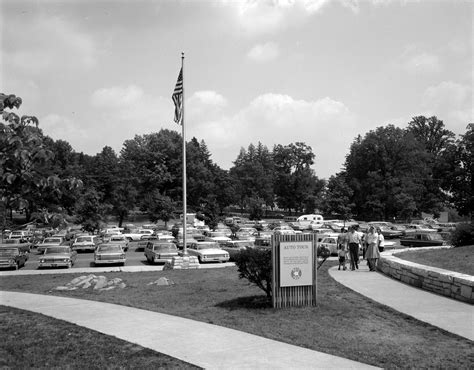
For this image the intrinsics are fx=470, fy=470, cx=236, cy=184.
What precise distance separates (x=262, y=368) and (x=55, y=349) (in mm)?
3286

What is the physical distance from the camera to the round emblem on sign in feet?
33.0

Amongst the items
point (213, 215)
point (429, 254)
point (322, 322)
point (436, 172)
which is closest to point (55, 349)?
point (322, 322)

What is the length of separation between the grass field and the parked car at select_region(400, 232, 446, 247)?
20.6m

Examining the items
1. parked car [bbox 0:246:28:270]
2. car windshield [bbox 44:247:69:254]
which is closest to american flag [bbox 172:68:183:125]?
car windshield [bbox 44:247:69:254]

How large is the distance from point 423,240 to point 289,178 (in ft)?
228

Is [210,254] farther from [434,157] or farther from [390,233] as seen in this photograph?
[434,157]

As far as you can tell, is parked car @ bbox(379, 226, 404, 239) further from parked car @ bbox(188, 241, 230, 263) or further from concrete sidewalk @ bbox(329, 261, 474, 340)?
concrete sidewalk @ bbox(329, 261, 474, 340)

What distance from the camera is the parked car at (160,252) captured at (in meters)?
25.9

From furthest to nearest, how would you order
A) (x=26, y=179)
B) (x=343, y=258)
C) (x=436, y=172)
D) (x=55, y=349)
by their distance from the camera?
(x=436, y=172) < (x=343, y=258) < (x=55, y=349) < (x=26, y=179)

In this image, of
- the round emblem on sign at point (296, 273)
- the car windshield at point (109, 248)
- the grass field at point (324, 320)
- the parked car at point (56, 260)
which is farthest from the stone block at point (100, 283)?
the car windshield at point (109, 248)

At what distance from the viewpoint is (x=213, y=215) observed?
52.8 metres

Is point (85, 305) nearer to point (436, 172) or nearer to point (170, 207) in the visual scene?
point (170, 207)

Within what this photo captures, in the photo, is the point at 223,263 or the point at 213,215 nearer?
the point at 223,263

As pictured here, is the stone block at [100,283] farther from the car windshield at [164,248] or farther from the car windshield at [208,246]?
the car windshield at [208,246]
